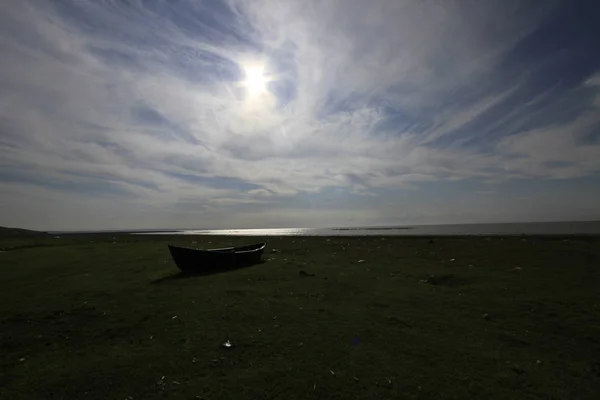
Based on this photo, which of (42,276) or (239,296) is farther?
(42,276)

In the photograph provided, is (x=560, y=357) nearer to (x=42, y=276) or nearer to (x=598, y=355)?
(x=598, y=355)

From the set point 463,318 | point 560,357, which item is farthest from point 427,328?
point 560,357

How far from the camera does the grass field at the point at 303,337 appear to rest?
5.69m

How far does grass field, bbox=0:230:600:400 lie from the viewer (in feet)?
18.7

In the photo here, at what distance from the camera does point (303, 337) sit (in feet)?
25.7

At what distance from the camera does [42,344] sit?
25.1 ft

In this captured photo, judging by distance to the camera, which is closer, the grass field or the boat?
the grass field

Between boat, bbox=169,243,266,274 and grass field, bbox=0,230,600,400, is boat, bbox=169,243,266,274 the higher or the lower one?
the higher one

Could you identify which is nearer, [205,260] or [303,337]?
[303,337]

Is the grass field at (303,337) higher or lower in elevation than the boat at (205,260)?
lower

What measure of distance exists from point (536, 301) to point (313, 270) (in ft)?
32.1

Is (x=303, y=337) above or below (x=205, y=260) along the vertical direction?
below

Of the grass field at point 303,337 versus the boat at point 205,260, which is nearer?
the grass field at point 303,337

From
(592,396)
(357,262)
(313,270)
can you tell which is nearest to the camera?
(592,396)
